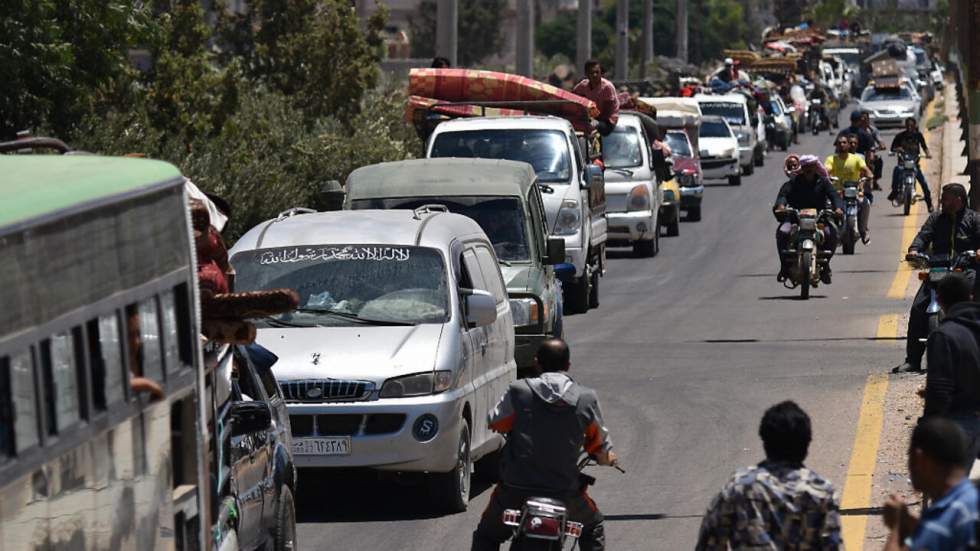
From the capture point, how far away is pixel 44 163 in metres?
7.14

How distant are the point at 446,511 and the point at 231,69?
48.1ft

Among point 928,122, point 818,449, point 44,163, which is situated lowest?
point 928,122

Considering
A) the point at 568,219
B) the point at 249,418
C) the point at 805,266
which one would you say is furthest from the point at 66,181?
the point at 805,266

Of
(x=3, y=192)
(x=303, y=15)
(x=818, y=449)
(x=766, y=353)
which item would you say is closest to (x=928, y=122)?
(x=303, y=15)

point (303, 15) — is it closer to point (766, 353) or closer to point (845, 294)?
point (845, 294)

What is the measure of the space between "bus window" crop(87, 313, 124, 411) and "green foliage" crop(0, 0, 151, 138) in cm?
1357

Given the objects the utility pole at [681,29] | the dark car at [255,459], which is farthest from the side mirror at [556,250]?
the utility pole at [681,29]

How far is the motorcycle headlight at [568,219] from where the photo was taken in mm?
23453

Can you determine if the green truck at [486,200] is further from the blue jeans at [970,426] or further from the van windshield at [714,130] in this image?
the van windshield at [714,130]

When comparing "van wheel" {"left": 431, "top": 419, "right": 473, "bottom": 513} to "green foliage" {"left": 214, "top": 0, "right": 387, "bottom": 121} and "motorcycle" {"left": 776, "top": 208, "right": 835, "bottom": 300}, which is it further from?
"green foliage" {"left": 214, "top": 0, "right": 387, "bottom": 121}

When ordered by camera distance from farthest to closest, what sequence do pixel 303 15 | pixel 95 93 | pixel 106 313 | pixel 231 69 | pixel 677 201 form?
pixel 677 201
pixel 303 15
pixel 231 69
pixel 95 93
pixel 106 313

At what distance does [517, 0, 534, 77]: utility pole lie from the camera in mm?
47188

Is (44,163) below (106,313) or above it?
above

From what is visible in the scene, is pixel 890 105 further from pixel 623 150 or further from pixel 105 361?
pixel 105 361
